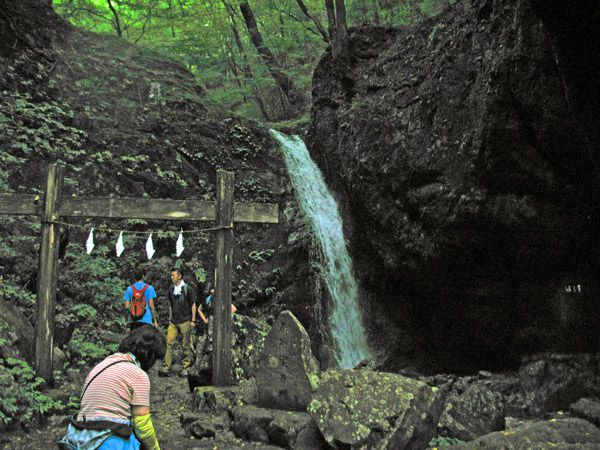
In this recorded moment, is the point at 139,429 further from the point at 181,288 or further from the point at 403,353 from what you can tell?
the point at 403,353

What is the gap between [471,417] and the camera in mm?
6125

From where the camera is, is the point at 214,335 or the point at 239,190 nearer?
the point at 214,335

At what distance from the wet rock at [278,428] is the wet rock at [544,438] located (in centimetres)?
165

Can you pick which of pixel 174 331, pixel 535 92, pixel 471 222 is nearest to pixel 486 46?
pixel 535 92

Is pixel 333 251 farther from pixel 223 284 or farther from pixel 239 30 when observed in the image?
pixel 239 30

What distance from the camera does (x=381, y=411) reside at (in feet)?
16.3

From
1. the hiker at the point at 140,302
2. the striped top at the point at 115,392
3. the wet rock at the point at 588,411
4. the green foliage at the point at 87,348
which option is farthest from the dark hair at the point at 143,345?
the green foliage at the point at 87,348

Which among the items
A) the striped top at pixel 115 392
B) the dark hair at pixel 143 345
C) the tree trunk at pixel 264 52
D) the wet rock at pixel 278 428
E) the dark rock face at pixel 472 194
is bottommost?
the wet rock at pixel 278 428

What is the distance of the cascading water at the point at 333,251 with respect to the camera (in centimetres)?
1203

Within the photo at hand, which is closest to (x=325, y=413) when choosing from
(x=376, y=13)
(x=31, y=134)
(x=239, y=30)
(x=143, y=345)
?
(x=143, y=345)

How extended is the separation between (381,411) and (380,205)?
22.4 feet

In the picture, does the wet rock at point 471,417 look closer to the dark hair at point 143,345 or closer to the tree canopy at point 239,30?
the dark hair at point 143,345

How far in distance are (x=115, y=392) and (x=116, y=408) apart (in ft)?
0.33

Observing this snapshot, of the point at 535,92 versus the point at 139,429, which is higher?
the point at 535,92
